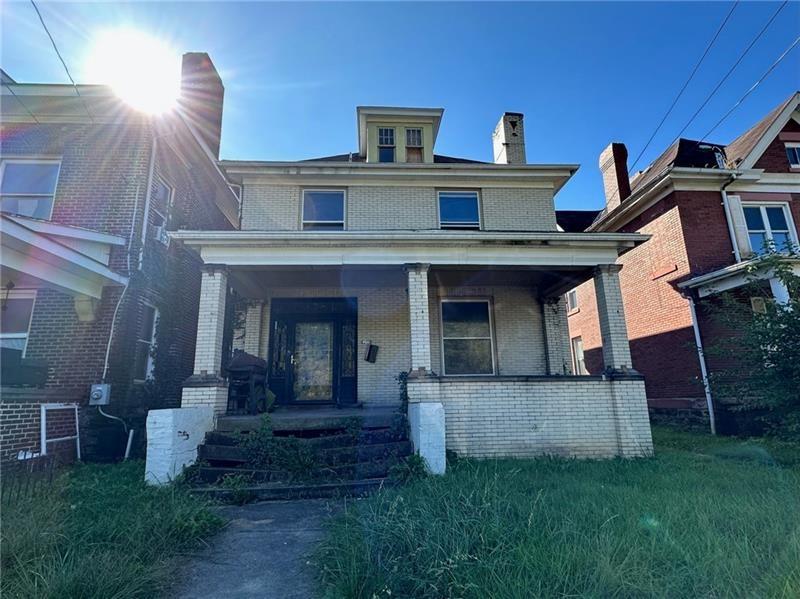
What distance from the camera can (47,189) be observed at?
26.1 ft

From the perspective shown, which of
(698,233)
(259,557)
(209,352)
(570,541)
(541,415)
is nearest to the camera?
(570,541)

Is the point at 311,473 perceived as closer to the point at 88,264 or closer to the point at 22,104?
the point at 88,264

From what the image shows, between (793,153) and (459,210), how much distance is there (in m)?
10.7

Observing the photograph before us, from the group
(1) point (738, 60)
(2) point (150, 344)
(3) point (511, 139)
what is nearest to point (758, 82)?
(1) point (738, 60)

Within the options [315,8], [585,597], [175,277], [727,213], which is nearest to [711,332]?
[727,213]

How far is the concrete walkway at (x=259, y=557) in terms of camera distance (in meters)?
2.93

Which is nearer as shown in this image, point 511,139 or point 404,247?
point 404,247

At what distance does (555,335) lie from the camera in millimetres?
9422

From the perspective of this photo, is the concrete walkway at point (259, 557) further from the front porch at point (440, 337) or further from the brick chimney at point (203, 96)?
the brick chimney at point (203, 96)

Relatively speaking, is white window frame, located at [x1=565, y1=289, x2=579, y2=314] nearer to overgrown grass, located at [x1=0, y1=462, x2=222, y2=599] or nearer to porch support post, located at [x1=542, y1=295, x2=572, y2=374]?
porch support post, located at [x1=542, y1=295, x2=572, y2=374]

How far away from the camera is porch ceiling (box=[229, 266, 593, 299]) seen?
7.95 metres

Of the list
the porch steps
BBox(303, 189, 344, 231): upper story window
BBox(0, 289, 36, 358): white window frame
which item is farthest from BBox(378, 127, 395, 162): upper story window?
BBox(0, 289, 36, 358): white window frame

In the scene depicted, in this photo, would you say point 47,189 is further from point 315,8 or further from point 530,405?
point 530,405

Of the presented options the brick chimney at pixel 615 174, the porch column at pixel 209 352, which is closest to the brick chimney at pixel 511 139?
the brick chimney at pixel 615 174
